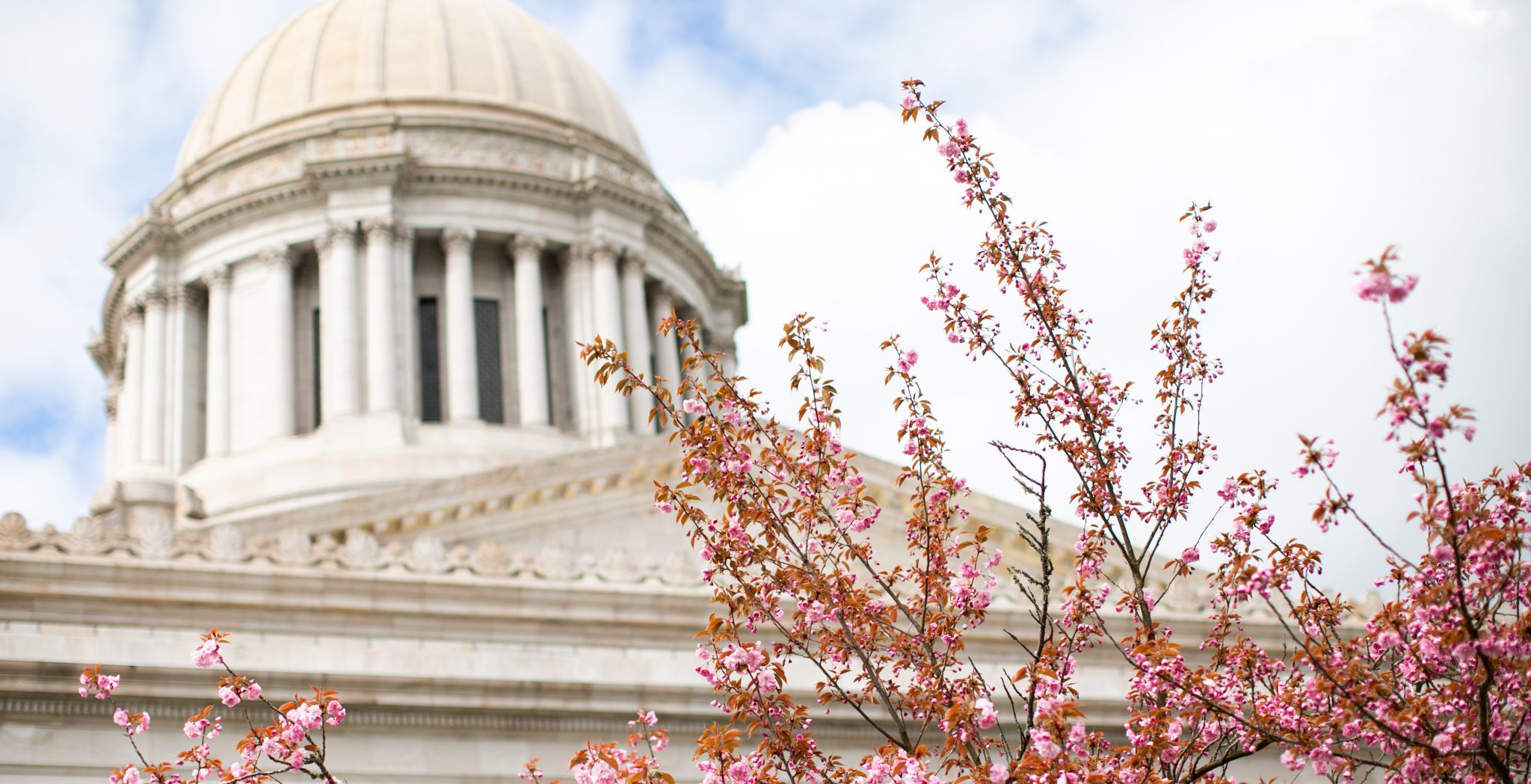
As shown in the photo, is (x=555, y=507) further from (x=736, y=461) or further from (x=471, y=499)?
(x=736, y=461)

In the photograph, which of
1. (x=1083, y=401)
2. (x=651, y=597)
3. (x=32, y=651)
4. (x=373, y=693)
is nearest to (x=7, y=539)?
(x=32, y=651)

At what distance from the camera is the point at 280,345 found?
41188mm

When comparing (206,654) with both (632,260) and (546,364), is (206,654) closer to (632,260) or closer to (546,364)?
(546,364)

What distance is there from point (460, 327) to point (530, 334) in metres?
1.72

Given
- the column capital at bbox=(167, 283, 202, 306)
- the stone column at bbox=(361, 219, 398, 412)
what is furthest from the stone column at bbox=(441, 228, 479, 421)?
the column capital at bbox=(167, 283, 202, 306)

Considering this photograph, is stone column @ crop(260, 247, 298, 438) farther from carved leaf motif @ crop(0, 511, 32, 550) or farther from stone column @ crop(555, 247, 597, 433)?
carved leaf motif @ crop(0, 511, 32, 550)

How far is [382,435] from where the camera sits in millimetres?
38594

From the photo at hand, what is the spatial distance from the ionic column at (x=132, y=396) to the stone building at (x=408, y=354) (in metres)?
0.13

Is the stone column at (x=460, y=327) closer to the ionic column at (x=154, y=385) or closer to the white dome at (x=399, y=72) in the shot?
the white dome at (x=399, y=72)

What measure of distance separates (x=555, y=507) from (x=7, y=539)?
9.27m

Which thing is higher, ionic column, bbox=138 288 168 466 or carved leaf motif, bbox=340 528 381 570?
ionic column, bbox=138 288 168 466

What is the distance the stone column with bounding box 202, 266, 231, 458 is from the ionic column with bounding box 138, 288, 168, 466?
120cm

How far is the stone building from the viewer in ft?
60.6

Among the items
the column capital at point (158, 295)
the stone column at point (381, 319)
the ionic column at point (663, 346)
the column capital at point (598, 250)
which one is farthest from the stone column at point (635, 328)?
the column capital at point (158, 295)
